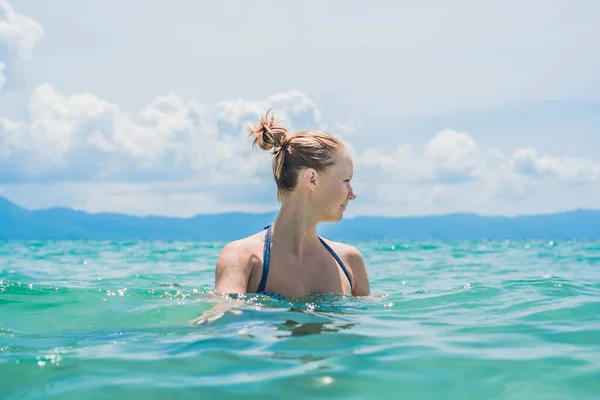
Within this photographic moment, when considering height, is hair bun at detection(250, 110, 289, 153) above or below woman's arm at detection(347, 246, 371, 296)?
above

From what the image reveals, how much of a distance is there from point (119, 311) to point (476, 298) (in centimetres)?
287

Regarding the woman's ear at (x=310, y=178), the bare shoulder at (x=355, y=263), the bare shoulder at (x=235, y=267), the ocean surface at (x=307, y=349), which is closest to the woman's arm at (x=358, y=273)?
the bare shoulder at (x=355, y=263)

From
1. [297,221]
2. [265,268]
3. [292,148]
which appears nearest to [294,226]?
[297,221]

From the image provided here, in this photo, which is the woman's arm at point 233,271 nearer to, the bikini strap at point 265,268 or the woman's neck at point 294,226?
the bikini strap at point 265,268

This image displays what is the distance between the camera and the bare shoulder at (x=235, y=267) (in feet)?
14.5

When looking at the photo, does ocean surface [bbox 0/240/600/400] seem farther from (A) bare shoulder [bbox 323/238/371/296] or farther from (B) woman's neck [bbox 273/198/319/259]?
(B) woman's neck [bbox 273/198/319/259]

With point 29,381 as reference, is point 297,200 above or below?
above

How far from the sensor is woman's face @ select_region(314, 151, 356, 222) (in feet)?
15.3

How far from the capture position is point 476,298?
532 cm

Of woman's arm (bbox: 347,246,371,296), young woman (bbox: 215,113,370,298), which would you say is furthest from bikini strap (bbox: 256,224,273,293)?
woman's arm (bbox: 347,246,371,296)

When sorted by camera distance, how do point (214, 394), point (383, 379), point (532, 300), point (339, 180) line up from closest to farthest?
1. point (214, 394)
2. point (383, 379)
3. point (339, 180)
4. point (532, 300)

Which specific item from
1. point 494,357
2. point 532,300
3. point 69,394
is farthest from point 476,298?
point 69,394

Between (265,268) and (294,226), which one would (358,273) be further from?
(265,268)

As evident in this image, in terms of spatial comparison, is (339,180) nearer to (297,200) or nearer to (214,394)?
(297,200)
